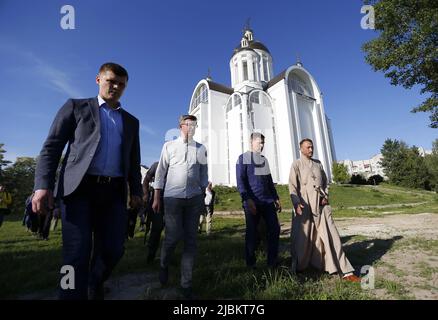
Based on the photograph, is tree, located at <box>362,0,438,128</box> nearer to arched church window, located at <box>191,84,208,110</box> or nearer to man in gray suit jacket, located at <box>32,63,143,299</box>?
man in gray suit jacket, located at <box>32,63,143,299</box>

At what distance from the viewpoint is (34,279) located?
12.4ft

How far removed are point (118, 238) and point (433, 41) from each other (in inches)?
524

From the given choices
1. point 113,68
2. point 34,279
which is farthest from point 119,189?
point 34,279

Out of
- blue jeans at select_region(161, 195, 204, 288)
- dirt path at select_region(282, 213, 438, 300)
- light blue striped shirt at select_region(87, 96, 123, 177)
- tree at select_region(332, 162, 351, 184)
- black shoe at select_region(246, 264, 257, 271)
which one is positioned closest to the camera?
light blue striped shirt at select_region(87, 96, 123, 177)

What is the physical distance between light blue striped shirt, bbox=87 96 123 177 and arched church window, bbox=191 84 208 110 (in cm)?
3546

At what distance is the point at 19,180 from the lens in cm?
4125

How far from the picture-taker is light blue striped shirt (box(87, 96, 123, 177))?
2251mm

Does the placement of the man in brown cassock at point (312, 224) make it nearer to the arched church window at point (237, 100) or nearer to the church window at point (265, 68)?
the arched church window at point (237, 100)

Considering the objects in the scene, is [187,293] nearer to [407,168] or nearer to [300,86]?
[300,86]

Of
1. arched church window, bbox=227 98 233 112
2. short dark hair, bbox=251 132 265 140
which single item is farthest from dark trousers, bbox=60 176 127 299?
arched church window, bbox=227 98 233 112

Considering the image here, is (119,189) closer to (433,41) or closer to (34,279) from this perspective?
(34,279)

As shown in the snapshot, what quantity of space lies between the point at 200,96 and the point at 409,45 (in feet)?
102

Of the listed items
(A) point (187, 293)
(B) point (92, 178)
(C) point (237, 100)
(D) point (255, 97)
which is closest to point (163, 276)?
(A) point (187, 293)
